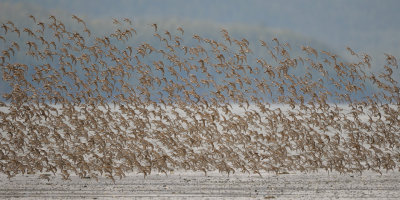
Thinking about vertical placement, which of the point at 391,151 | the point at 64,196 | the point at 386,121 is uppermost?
the point at 386,121

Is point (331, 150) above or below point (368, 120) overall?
below

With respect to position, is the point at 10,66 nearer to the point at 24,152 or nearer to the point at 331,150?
the point at 24,152

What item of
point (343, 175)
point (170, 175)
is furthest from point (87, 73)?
point (343, 175)

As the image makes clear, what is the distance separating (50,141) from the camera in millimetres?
17422

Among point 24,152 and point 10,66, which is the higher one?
point 10,66

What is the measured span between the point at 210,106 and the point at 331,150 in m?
4.41

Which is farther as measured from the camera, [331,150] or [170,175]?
[331,150]

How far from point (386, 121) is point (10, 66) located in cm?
1377

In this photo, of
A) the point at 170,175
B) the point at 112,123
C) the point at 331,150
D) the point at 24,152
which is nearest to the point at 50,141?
A: the point at 24,152

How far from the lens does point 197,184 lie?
12820 millimetres

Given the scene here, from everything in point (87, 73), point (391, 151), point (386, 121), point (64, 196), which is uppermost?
point (87, 73)

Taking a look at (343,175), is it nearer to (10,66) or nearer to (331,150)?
(331,150)

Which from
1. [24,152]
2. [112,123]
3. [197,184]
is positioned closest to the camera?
[197,184]

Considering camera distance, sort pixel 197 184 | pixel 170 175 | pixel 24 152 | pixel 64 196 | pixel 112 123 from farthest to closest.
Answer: pixel 112 123, pixel 24 152, pixel 170 175, pixel 197 184, pixel 64 196
